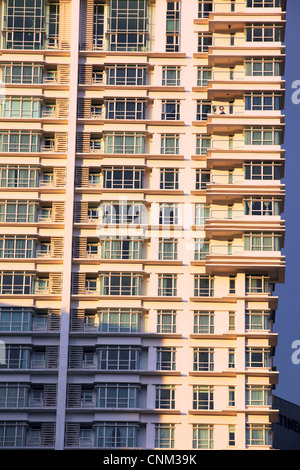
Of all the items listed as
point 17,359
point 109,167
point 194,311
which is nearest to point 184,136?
point 109,167

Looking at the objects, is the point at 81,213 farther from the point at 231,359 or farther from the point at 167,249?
the point at 231,359

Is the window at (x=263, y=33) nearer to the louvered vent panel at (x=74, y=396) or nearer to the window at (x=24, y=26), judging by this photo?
the window at (x=24, y=26)

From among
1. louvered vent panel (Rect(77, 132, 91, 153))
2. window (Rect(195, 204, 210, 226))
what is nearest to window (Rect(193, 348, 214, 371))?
window (Rect(195, 204, 210, 226))

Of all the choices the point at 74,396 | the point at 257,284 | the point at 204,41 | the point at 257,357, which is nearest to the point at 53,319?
Result: the point at 74,396

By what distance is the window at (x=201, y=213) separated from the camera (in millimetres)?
144875

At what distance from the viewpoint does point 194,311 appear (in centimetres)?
14238

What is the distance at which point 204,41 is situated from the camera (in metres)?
150

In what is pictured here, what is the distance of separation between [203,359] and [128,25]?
36.8 meters

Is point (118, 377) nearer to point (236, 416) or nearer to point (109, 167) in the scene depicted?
point (236, 416)

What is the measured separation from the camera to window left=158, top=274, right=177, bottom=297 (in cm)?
14325

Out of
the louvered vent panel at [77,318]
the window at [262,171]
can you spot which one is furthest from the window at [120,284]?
the window at [262,171]

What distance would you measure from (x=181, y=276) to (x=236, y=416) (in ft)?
50.4

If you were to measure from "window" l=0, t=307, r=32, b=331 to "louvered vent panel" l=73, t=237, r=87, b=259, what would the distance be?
770cm

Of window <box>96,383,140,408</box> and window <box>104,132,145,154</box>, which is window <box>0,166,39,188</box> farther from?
window <box>96,383,140,408</box>
